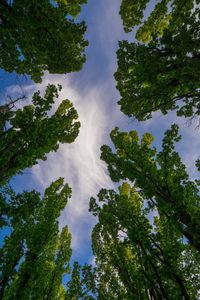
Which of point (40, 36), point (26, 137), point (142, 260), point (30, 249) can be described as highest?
point (40, 36)

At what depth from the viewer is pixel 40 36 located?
6688 millimetres

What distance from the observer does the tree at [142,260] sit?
18.4 ft

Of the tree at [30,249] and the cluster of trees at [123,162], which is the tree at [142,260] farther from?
the tree at [30,249]

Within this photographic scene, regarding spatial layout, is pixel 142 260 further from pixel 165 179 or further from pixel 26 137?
pixel 26 137

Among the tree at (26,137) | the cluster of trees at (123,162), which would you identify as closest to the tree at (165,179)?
the cluster of trees at (123,162)

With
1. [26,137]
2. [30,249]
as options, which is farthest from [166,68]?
[30,249]

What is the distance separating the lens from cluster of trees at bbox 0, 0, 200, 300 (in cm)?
627

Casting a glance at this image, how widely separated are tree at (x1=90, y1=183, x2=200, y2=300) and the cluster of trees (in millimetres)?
31

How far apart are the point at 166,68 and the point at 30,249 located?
26.8ft

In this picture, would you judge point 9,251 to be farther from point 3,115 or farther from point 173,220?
point 173,220

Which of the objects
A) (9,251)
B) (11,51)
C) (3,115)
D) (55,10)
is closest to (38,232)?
(9,251)

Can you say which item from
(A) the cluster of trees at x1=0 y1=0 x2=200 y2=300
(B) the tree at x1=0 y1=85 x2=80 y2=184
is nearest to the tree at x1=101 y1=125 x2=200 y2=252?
(A) the cluster of trees at x1=0 y1=0 x2=200 y2=300

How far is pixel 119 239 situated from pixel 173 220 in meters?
1.94

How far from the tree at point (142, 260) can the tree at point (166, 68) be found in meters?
3.88
